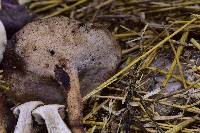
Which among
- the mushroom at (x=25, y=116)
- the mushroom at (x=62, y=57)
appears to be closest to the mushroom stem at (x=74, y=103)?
the mushroom at (x=62, y=57)

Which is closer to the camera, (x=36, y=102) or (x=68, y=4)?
(x=36, y=102)

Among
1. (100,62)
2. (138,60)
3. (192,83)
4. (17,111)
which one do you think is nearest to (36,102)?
(17,111)

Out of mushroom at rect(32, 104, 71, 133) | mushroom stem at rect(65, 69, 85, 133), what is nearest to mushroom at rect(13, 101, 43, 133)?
mushroom at rect(32, 104, 71, 133)

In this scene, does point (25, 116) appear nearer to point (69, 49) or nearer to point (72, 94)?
point (72, 94)

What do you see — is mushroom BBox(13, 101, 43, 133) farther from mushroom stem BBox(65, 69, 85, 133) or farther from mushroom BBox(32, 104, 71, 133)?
mushroom stem BBox(65, 69, 85, 133)

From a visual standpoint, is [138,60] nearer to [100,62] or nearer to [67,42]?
[100,62]

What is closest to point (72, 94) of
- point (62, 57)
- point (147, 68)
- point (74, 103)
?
Answer: point (74, 103)
